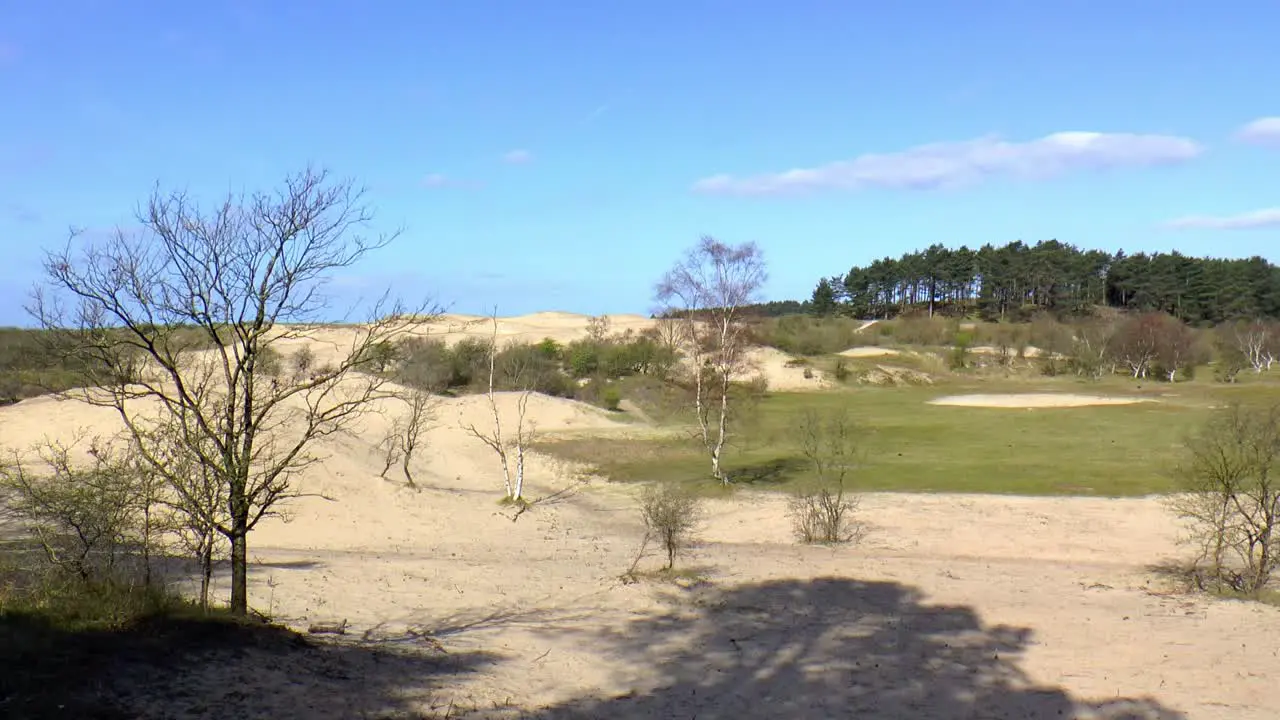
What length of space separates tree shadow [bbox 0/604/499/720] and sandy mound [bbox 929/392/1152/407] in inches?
1679

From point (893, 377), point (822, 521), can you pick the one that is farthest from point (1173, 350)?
point (822, 521)

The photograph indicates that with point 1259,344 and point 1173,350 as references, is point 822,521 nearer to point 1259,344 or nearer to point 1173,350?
point 1173,350

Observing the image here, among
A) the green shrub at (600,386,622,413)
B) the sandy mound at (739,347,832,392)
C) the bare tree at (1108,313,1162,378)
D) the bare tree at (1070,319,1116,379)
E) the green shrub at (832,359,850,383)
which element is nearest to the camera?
the green shrub at (600,386,622,413)

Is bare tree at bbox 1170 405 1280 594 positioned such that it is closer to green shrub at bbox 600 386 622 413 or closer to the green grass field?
the green grass field

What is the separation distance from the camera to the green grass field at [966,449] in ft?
91.1

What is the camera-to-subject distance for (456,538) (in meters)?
22.5

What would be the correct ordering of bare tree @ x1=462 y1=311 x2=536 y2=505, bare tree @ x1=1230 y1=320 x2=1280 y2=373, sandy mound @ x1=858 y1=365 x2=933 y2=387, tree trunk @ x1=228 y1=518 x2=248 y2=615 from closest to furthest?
tree trunk @ x1=228 y1=518 x2=248 y2=615, bare tree @ x1=462 y1=311 x2=536 y2=505, sandy mound @ x1=858 y1=365 x2=933 y2=387, bare tree @ x1=1230 y1=320 x2=1280 y2=373

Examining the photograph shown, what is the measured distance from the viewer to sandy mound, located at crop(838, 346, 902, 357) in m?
78.1

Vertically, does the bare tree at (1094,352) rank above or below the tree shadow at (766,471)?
above

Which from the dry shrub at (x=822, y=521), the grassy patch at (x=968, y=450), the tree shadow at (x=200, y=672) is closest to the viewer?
the tree shadow at (x=200, y=672)

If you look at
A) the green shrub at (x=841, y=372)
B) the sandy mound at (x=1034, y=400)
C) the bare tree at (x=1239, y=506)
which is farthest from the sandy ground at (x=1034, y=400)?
the bare tree at (x=1239, y=506)

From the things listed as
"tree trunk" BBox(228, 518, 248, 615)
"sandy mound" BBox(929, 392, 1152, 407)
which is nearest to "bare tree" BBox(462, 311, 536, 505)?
"tree trunk" BBox(228, 518, 248, 615)

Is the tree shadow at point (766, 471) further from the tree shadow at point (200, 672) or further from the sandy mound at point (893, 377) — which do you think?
the sandy mound at point (893, 377)

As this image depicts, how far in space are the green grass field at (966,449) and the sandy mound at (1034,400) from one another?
1.63m
